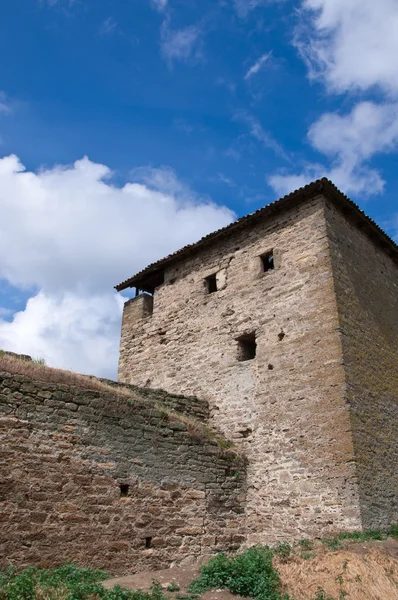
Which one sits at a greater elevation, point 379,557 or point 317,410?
point 317,410

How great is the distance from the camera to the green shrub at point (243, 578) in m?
6.83

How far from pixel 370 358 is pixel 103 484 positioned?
6.07m

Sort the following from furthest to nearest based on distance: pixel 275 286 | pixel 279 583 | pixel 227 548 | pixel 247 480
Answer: pixel 275 286 < pixel 247 480 < pixel 227 548 < pixel 279 583

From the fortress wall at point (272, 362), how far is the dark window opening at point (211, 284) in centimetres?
14

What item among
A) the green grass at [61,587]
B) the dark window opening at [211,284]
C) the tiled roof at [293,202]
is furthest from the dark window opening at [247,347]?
the green grass at [61,587]

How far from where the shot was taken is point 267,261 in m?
12.2

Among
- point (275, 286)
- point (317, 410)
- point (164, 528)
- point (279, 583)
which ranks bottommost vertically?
point (279, 583)

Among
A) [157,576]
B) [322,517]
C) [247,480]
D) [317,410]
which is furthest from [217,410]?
[157,576]

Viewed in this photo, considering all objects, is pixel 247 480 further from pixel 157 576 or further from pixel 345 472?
pixel 157 576

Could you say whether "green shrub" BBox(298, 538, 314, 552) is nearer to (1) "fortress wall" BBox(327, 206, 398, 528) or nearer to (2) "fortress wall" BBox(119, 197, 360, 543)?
(2) "fortress wall" BBox(119, 197, 360, 543)

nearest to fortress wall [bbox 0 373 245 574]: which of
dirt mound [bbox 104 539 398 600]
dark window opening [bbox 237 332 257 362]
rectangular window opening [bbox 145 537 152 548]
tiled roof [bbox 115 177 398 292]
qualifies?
rectangular window opening [bbox 145 537 152 548]

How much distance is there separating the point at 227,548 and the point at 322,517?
192cm

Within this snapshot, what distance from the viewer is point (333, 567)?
709 centimetres

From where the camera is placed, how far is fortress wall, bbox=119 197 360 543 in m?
9.12
